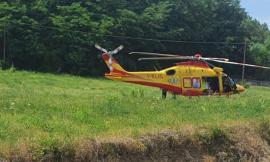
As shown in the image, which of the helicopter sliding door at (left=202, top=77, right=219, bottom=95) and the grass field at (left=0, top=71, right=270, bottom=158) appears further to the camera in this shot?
the helicopter sliding door at (left=202, top=77, right=219, bottom=95)

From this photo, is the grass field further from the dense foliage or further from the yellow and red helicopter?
the dense foliage

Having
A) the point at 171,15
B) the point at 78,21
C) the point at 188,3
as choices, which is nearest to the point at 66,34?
the point at 78,21

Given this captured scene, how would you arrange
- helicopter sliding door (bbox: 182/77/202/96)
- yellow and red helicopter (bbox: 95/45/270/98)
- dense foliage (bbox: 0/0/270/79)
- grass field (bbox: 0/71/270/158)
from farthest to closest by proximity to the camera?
1. dense foliage (bbox: 0/0/270/79)
2. helicopter sliding door (bbox: 182/77/202/96)
3. yellow and red helicopter (bbox: 95/45/270/98)
4. grass field (bbox: 0/71/270/158)

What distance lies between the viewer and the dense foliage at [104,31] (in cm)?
6412

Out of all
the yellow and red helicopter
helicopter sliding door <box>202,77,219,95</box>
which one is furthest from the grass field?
helicopter sliding door <box>202,77,219,95</box>

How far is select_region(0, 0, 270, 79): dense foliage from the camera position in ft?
210

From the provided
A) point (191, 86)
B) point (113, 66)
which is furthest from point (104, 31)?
point (191, 86)

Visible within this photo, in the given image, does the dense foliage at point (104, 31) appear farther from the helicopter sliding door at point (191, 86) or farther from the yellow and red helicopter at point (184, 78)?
the helicopter sliding door at point (191, 86)

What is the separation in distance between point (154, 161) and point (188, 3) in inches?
3074

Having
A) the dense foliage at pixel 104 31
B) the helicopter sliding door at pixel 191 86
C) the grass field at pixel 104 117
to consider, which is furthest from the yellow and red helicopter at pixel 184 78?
the dense foliage at pixel 104 31

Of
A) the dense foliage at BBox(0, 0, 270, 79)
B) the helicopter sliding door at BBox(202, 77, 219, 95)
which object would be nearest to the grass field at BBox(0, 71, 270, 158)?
the helicopter sliding door at BBox(202, 77, 219, 95)

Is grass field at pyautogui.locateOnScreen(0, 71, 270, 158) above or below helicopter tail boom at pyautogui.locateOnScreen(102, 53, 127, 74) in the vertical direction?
below

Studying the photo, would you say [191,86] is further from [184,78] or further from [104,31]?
[104,31]

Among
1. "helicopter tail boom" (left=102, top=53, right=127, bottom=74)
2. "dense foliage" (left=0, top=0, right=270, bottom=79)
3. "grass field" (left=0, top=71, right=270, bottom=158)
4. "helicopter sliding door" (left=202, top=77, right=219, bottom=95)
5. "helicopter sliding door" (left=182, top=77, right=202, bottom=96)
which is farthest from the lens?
"dense foliage" (left=0, top=0, right=270, bottom=79)
